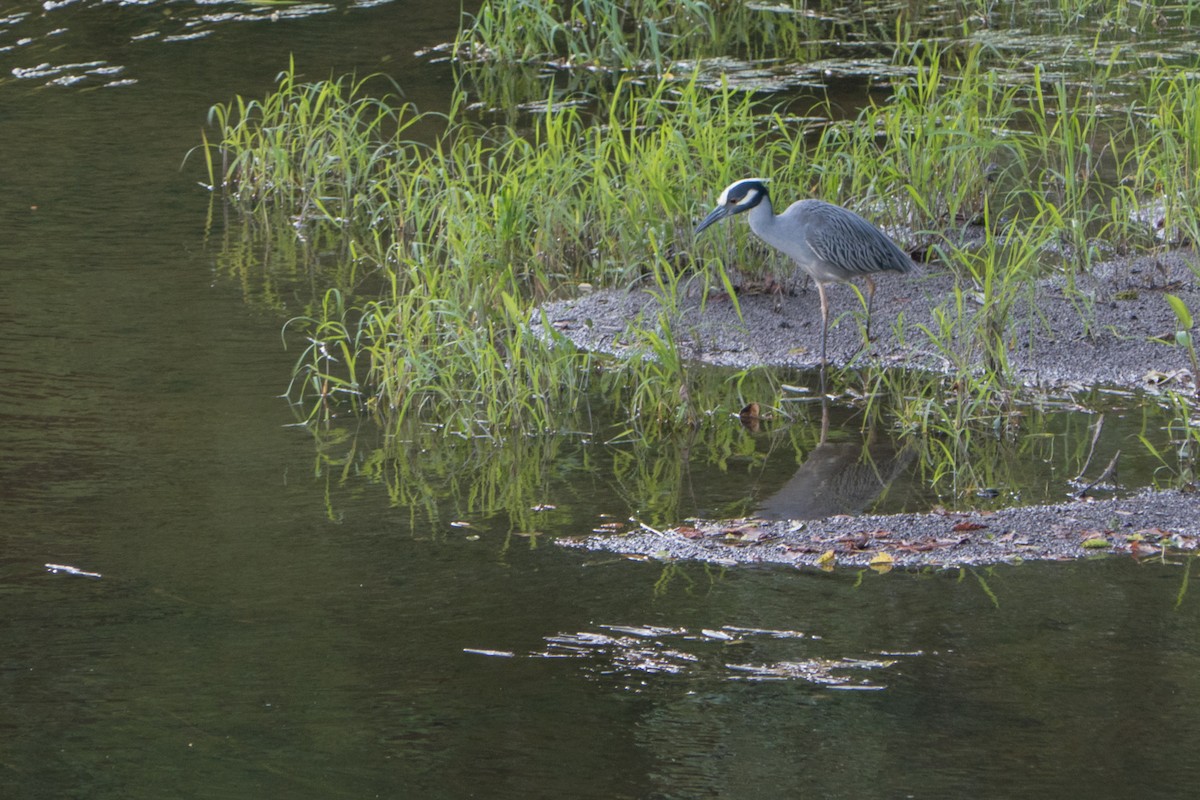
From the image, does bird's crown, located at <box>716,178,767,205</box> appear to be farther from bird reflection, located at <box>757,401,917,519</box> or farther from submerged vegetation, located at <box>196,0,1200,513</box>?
bird reflection, located at <box>757,401,917,519</box>

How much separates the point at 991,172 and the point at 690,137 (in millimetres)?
1587

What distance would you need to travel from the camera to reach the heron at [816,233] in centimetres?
732

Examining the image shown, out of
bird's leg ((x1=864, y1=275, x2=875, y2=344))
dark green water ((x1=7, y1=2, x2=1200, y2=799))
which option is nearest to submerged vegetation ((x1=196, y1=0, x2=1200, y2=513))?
bird's leg ((x1=864, y1=275, x2=875, y2=344))

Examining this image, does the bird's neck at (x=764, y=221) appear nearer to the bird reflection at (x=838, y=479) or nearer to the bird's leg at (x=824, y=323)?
the bird's leg at (x=824, y=323)

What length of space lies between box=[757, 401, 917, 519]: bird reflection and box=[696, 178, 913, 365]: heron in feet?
2.86

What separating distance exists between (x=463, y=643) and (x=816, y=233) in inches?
123

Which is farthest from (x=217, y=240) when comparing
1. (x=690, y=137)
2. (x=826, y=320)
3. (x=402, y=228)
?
(x=826, y=320)

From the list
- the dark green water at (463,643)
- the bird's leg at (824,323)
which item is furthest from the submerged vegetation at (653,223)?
the dark green water at (463,643)

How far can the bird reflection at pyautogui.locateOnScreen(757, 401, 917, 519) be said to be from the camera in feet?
19.7

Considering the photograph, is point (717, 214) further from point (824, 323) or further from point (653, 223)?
point (824, 323)

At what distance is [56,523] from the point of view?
577cm

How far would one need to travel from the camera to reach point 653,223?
25.6 feet

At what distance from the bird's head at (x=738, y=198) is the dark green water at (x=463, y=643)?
54.4 inches

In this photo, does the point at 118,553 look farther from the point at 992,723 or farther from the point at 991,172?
the point at 991,172
